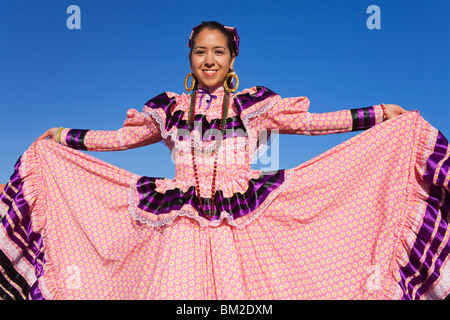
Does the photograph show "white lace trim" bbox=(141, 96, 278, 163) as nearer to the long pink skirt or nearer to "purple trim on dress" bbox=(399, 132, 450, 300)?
the long pink skirt

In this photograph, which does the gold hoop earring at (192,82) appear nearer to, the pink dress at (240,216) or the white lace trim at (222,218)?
the pink dress at (240,216)

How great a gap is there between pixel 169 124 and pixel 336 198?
1.33 meters

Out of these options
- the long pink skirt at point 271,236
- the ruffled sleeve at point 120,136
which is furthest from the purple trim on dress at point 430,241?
the ruffled sleeve at point 120,136

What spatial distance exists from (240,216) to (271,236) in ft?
0.93

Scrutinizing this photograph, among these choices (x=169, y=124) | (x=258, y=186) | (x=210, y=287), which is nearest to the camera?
(x=210, y=287)

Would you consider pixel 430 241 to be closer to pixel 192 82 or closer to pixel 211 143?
pixel 211 143

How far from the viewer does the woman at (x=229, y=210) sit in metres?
2.68

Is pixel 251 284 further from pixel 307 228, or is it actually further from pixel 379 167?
pixel 379 167

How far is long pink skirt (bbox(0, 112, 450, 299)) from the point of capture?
2.66 metres

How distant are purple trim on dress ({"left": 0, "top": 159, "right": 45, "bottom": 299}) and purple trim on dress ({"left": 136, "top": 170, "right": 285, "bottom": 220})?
931mm

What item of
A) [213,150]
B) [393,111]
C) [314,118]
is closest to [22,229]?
[213,150]

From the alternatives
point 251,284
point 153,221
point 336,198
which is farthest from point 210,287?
point 336,198

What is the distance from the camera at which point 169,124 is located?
3080 mm

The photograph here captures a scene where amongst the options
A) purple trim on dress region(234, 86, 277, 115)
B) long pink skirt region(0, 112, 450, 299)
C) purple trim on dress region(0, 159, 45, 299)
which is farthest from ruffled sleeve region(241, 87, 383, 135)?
purple trim on dress region(0, 159, 45, 299)
